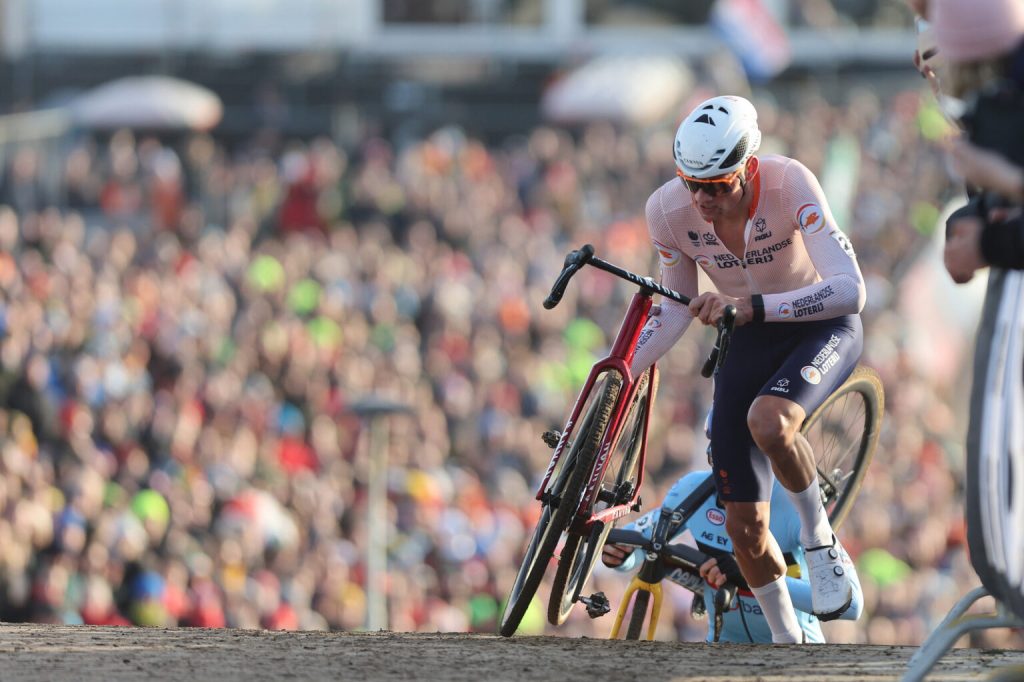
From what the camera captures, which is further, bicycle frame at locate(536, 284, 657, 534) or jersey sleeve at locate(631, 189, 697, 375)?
jersey sleeve at locate(631, 189, 697, 375)

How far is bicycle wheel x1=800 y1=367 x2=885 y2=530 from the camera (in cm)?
832

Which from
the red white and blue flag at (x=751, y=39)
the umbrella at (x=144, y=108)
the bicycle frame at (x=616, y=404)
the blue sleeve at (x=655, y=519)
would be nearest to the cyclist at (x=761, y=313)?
the bicycle frame at (x=616, y=404)

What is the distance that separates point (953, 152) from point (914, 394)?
14.1 m

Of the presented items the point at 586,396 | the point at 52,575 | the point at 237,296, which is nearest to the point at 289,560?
the point at 52,575

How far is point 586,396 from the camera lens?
283 inches

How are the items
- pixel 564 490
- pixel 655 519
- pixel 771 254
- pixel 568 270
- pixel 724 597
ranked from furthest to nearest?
pixel 655 519
pixel 724 597
pixel 771 254
pixel 564 490
pixel 568 270

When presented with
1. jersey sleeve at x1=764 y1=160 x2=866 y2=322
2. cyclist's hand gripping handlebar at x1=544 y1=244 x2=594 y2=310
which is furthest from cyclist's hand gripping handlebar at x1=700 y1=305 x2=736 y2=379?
cyclist's hand gripping handlebar at x1=544 y1=244 x2=594 y2=310

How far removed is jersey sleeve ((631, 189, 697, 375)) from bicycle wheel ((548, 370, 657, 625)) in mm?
159

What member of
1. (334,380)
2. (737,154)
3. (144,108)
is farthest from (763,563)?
(144,108)

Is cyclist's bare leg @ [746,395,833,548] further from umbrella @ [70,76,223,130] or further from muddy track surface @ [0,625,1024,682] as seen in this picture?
umbrella @ [70,76,223,130]

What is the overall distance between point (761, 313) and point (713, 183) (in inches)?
23.3

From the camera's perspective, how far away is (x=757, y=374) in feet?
24.2

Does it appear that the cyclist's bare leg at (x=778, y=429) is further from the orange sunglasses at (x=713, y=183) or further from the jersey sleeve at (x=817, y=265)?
the orange sunglasses at (x=713, y=183)

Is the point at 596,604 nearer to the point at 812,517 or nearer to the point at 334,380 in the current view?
the point at 812,517
